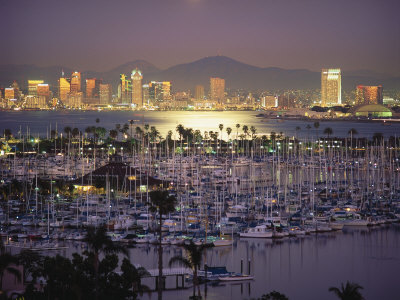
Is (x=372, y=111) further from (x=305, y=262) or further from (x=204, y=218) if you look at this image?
(x=305, y=262)

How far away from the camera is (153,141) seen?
6681 centimetres

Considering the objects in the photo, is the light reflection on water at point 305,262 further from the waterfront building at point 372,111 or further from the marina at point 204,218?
the waterfront building at point 372,111

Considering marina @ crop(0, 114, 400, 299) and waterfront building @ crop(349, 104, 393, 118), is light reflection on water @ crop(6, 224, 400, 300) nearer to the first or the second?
marina @ crop(0, 114, 400, 299)

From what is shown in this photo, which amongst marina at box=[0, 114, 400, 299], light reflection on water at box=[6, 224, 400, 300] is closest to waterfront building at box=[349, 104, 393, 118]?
marina at box=[0, 114, 400, 299]

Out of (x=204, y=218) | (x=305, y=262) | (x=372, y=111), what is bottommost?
(x=305, y=262)

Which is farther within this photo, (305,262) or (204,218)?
(204,218)

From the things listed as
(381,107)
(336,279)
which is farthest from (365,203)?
(381,107)

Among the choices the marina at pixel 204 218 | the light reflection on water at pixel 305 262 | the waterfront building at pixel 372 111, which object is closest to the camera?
the light reflection on water at pixel 305 262

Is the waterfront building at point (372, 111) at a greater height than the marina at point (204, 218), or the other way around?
the waterfront building at point (372, 111)

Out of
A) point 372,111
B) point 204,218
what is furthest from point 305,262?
point 372,111

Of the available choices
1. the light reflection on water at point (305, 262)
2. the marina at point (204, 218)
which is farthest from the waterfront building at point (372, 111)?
the light reflection on water at point (305, 262)

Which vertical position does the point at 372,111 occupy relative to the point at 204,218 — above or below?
above

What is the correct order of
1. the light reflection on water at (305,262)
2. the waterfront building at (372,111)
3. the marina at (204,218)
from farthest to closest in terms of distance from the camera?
the waterfront building at (372,111)
the marina at (204,218)
the light reflection on water at (305,262)

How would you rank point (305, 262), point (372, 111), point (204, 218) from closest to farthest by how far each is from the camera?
point (305, 262)
point (204, 218)
point (372, 111)
